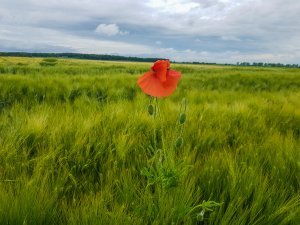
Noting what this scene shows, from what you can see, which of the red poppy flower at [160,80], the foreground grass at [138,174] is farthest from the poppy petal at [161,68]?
the foreground grass at [138,174]

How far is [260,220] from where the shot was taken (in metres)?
1.15

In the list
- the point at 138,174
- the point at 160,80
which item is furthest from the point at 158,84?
the point at 138,174

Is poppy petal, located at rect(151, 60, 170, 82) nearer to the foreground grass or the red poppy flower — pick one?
the red poppy flower

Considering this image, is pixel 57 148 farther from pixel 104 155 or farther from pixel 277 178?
pixel 277 178

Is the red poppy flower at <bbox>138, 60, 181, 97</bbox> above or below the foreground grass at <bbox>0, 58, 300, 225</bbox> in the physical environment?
above

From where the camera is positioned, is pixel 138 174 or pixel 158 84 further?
pixel 138 174

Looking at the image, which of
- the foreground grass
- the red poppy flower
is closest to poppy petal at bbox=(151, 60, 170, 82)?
the red poppy flower

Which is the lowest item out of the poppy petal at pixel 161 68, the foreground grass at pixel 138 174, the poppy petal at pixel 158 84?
the foreground grass at pixel 138 174

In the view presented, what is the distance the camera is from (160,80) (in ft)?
3.65

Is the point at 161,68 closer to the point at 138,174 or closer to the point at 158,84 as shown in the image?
the point at 158,84

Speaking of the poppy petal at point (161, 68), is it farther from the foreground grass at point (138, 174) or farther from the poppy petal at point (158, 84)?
the foreground grass at point (138, 174)

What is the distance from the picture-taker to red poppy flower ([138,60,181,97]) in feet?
3.58

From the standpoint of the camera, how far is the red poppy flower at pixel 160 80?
1.09m

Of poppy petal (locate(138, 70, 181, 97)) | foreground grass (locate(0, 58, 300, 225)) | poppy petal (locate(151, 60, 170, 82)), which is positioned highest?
poppy petal (locate(151, 60, 170, 82))
